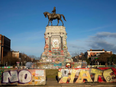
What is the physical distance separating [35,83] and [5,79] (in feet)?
13.9

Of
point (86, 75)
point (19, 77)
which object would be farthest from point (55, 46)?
point (19, 77)

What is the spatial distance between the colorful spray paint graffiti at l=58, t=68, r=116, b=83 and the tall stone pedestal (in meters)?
32.1

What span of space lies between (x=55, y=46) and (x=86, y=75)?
1426 inches

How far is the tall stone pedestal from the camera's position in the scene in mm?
57791

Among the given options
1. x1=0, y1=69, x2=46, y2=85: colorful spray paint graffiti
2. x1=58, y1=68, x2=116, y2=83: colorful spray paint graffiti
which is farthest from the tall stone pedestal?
x1=0, y1=69, x2=46, y2=85: colorful spray paint graffiti

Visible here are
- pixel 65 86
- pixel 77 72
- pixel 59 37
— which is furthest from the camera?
pixel 59 37

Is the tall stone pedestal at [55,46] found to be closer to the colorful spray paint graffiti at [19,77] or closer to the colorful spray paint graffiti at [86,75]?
the colorful spray paint graffiti at [86,75]

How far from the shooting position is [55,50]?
196ft

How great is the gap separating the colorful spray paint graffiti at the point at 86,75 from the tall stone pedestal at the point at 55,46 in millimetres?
32134

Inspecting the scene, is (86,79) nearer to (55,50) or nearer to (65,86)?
(65,86)

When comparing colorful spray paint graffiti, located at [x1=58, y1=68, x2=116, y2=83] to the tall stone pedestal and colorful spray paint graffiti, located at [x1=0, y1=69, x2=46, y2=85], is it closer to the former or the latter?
colorful spray paint graffiti, located at [x1=0, y1=69, x2=46, y2=85]

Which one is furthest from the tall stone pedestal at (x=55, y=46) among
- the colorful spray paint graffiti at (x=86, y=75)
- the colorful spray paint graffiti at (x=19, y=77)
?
the colorful spray paint graffiti at (x=19, y=77)

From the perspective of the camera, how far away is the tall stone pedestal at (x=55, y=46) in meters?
57.8

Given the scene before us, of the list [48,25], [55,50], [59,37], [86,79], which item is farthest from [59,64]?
[86,79]
